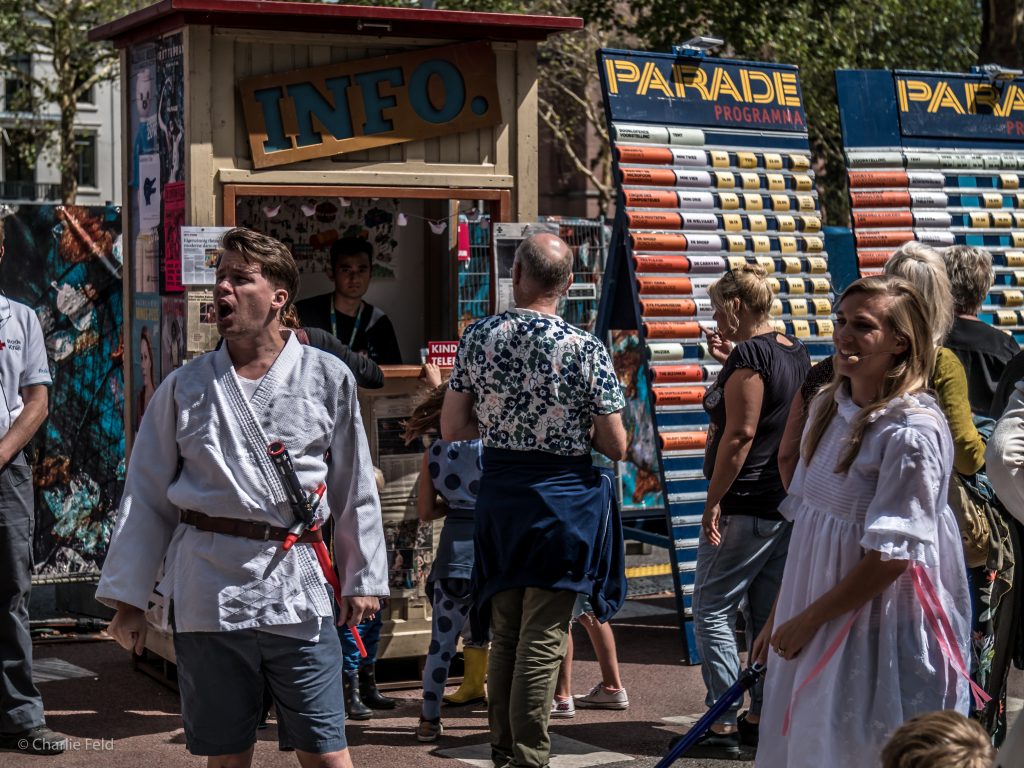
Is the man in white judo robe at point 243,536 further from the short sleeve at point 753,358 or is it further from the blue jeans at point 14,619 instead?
the short sleeve at point 753,358

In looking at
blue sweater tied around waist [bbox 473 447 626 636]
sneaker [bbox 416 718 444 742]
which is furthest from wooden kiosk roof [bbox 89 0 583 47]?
sneaker [bbox 416 718 444 742]

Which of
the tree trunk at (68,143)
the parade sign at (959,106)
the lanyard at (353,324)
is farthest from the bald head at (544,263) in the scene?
the tree trunk at (68,143)

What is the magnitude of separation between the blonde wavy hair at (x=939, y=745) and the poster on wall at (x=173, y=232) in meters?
4.35

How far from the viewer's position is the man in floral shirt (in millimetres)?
4797

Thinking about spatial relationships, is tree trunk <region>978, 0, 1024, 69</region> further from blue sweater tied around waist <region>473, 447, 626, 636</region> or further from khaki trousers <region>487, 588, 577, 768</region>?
khaki trousers <region>487, 588, 577, 768</region>

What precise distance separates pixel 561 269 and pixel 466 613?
181cm

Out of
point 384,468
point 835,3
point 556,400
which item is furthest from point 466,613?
point 835,3

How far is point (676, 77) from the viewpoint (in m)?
7.80

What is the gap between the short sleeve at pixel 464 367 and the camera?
494cm

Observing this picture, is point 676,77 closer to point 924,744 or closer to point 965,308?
point 965,308

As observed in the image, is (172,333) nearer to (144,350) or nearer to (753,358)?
(144,350)

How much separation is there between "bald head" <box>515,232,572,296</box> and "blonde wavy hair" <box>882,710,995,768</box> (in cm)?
244

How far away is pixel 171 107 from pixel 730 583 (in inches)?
126

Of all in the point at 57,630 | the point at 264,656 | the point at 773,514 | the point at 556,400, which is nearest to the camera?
the point at 264,656
